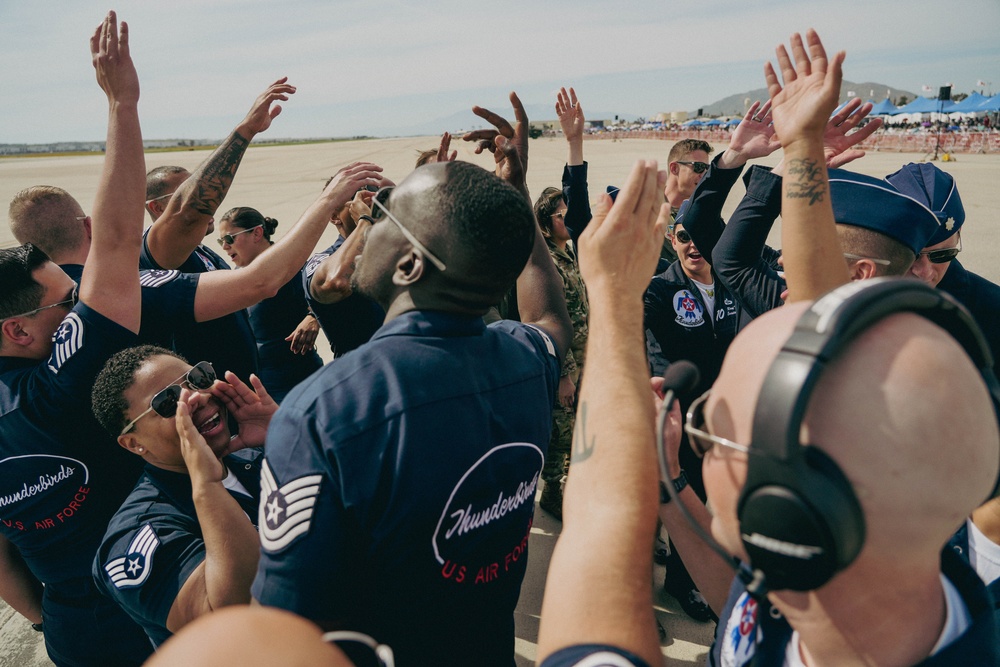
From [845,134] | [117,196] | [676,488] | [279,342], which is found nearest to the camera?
[676,488]

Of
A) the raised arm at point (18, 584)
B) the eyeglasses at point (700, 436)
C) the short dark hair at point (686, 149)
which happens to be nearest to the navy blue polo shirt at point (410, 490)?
the eyeglasses at point (700, 436)

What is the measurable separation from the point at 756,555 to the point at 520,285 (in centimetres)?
164

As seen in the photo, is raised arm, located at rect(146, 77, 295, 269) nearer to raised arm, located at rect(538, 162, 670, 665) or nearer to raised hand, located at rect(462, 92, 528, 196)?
raised hand, located at rect(462, 92, 528, 196)

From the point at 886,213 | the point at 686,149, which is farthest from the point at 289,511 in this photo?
the point at 686,149

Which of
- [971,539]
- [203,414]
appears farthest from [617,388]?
[203,414]

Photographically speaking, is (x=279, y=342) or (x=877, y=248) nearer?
(x=877, y=248)

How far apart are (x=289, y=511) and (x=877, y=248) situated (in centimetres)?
212

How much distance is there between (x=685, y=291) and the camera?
12.1ft

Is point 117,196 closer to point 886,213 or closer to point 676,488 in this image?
point 676,488

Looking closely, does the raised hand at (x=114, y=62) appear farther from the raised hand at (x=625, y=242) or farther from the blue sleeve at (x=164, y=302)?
the raised hand at (x=625, y=242)

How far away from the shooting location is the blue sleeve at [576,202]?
12.1ft

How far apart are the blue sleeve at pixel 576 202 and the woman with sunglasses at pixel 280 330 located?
1839 mm

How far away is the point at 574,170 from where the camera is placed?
3836 mm

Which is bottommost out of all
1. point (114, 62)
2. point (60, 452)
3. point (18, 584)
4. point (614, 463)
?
point (18, 584)
